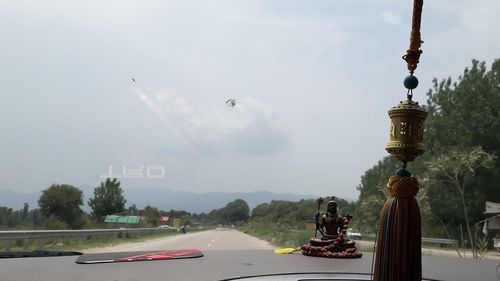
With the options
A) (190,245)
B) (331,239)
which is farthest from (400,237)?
(190,245)

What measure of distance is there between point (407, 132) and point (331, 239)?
3.57 ft

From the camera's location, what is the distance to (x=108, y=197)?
14531 mm

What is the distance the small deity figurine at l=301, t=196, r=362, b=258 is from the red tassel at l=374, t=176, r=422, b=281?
794 millimetres

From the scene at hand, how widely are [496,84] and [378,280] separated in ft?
102

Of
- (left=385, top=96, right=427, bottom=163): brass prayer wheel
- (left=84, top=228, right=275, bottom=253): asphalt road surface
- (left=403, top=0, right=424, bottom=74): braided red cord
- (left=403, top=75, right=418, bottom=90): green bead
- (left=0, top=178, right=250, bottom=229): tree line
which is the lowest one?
(left=84, top=228, right=275, bottom=253): asphalt road surface

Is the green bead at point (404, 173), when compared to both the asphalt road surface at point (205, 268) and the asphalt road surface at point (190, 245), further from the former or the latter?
the asphalt road surface at point (190, 245)

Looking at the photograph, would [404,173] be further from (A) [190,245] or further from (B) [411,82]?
(A) [190,245]

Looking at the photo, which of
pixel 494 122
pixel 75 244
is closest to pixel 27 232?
pixel 75 244

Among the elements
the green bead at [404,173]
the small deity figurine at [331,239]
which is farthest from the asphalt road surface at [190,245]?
the green bead at [404,173]

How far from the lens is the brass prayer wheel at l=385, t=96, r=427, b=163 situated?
74.2 inches

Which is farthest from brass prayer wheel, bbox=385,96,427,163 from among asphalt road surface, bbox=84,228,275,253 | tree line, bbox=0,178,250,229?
tree line, bbox=0,178,250,229

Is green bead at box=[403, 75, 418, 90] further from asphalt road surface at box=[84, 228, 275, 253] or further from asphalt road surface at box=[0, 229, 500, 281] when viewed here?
asphalt road surface at box=[84, 228, 275, 253]

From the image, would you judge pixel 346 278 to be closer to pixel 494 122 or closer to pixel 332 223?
pixel 332 223

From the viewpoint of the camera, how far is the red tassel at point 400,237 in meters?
1.82
